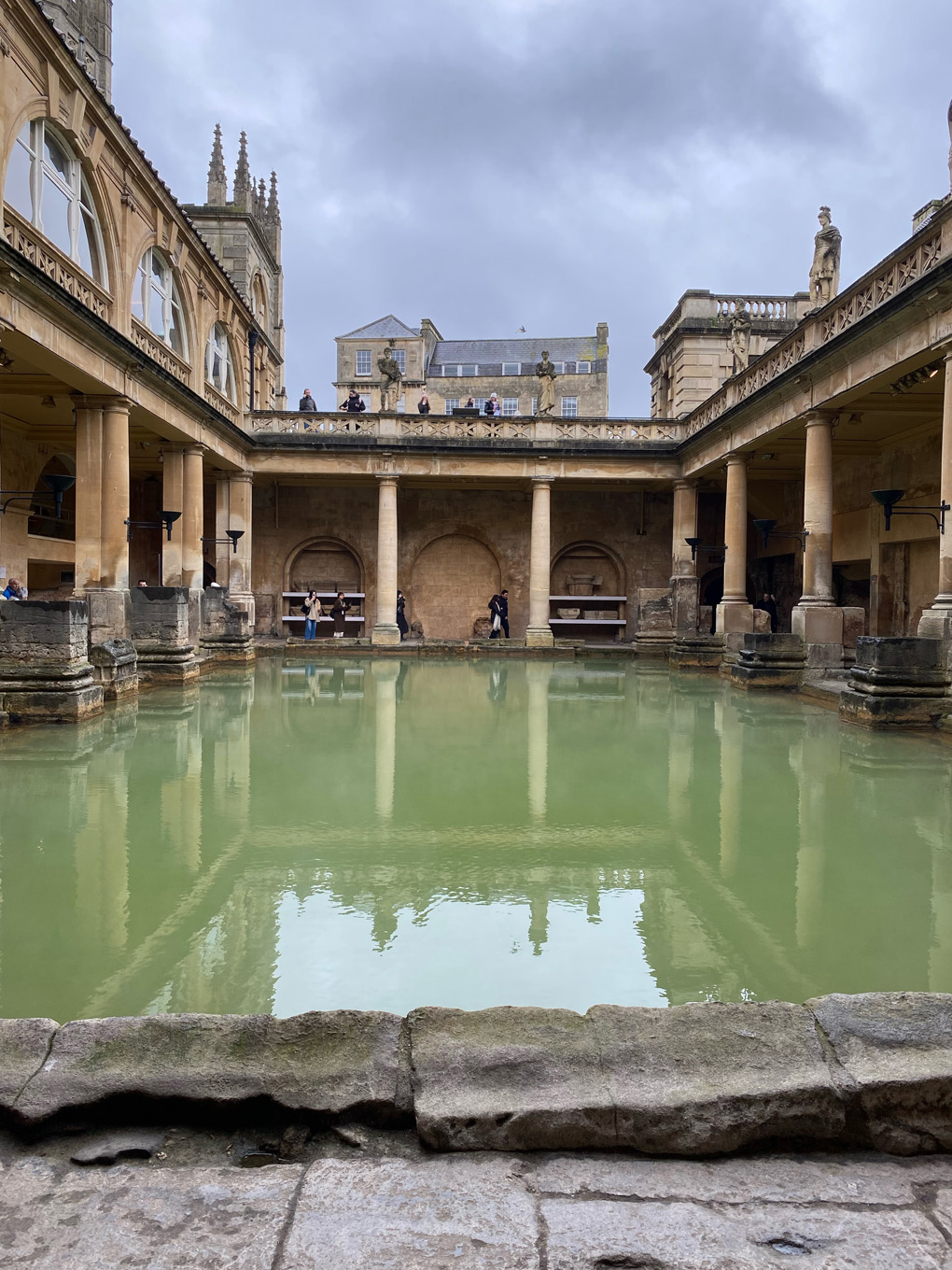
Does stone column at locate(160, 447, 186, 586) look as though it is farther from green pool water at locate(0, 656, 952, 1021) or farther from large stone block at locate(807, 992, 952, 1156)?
large stone block at locate(807, 992, 952, 1156)

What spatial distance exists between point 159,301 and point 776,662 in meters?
13.5

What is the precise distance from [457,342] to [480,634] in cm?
3741

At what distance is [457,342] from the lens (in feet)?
194

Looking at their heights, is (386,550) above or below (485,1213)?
above

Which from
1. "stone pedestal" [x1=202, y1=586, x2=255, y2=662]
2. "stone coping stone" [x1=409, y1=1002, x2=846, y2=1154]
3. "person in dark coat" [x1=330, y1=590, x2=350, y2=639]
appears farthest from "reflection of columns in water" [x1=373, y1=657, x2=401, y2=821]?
"person in dark coat" [x1=330, y1=590, x2=350, y2=639]

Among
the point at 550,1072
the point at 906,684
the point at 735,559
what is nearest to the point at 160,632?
the point at 906,684

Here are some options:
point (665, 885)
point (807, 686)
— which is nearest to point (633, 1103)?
point (665, 885)

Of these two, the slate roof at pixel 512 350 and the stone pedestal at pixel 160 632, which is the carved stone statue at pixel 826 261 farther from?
the slate roof at pixel 512 350

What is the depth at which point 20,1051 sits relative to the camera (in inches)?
92.3

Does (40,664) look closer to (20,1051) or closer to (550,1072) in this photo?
(20,1051)

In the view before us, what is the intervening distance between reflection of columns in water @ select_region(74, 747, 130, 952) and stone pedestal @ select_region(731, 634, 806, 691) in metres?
10.3

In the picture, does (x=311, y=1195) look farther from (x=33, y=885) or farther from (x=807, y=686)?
(x=807, y=686)

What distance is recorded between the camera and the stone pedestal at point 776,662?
547 inches

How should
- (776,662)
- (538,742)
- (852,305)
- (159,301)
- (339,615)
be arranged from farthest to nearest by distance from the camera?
(339,615) < (159,301) < (776,662) < (852,305) < (538,742)
